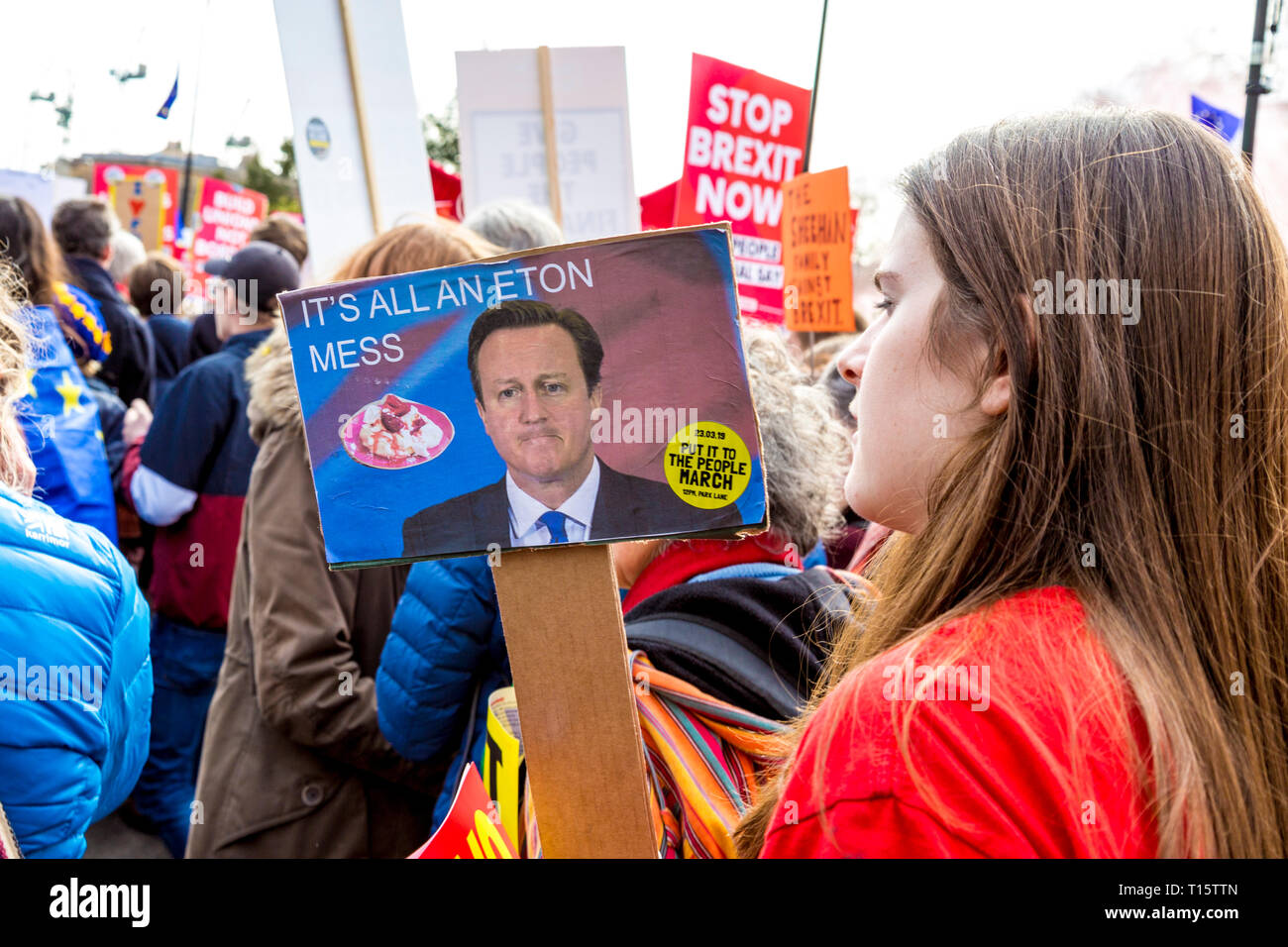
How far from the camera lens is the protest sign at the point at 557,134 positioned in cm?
424

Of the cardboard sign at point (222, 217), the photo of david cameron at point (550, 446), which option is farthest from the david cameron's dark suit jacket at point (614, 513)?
the cardboard sign at point (222, 217)

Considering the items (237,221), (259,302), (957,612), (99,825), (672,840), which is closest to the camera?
(957,612)

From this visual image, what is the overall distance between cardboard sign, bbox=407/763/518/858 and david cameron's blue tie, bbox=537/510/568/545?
0.31 metres

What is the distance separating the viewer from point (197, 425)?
128 inches

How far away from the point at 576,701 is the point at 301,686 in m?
1.37

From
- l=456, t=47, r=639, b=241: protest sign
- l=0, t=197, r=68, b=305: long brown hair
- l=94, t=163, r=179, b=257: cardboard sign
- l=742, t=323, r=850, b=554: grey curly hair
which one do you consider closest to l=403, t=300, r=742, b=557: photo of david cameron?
l=742, t=323, r=850, b=554: grey curly hair

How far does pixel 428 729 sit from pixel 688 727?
0.92 metres

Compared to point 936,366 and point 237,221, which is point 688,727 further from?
point 237,221

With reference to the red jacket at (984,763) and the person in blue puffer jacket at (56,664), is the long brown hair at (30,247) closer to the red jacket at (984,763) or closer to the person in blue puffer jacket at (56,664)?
the person in blue puffer jacket at (56,664)

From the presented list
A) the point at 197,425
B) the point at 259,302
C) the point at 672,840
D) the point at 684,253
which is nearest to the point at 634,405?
the point at 684,253

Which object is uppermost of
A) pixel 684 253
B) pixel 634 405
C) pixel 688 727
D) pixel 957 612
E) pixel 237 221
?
pixel 237 221

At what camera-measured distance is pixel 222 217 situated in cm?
1000
